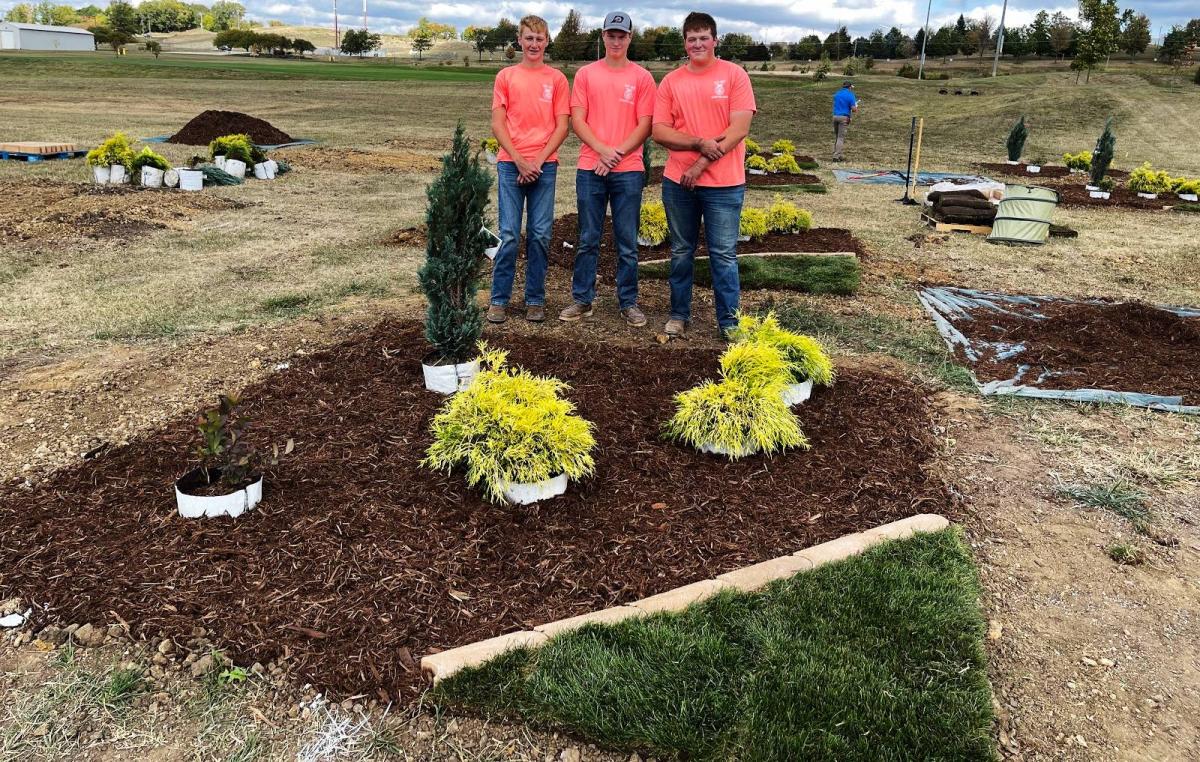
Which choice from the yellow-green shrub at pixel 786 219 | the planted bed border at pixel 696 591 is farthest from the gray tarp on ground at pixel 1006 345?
the yellow-green shrub at pixel 786 219

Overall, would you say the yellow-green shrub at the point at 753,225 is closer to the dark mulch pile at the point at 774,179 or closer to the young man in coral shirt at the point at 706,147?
the young man in coral shirt at the point at 706,147

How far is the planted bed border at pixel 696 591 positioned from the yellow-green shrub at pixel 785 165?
13173 millimetres

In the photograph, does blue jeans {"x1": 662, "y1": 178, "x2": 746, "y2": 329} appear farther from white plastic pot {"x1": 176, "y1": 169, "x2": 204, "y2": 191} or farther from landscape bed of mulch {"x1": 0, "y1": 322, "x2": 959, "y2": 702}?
white plastic pot {"x1": 176, "y1": 169, "x2": 204, "y2": 191}

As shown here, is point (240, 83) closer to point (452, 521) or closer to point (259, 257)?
point (259, 257)

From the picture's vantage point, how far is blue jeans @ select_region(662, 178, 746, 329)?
5.44 m

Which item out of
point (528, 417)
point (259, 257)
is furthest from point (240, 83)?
point (528, 417)

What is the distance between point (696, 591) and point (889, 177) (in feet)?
50.1

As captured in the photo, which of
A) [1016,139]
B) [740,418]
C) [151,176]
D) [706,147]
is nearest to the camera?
[740,418]

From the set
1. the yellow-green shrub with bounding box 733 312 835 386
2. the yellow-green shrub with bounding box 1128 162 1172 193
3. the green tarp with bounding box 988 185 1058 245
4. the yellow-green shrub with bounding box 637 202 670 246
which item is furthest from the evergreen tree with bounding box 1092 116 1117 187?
the yellow-green shrub with bounding box 733 312 835 386

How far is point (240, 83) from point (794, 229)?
41.5m

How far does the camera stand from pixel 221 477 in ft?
11.3

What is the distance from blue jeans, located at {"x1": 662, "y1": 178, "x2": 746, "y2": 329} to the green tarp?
6.10 meters

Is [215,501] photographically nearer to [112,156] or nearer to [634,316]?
[634,316]

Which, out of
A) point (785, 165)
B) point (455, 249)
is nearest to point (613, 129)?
point (455, 249)
